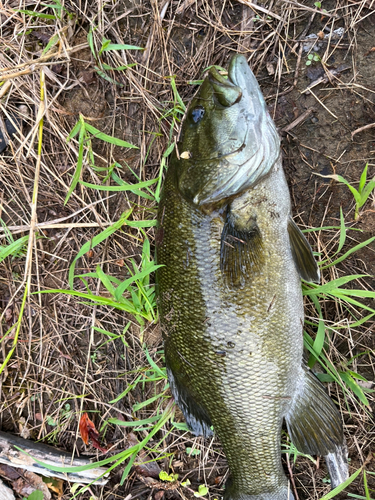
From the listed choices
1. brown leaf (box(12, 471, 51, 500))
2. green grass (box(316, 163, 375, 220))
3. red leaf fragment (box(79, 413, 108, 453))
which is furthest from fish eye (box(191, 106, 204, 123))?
brown leaf (box(12, 471, 51, 500))

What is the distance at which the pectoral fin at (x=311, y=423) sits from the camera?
2.40 meters

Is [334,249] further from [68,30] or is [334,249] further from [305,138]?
[68,30]

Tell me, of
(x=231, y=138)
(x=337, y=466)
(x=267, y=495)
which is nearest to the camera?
(x=231, y=138)

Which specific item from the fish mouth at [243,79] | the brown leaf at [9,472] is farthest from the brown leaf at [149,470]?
the fish mouth at [243,79]

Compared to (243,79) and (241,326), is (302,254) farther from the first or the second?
(243,79)

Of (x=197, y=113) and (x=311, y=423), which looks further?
(x=311, y=423)

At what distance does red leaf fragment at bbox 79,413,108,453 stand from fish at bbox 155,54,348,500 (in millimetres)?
1148

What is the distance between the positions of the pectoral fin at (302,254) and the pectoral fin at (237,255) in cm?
32

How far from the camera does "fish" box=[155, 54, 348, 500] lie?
6.93 feet

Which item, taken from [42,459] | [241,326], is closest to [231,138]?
[241,326]

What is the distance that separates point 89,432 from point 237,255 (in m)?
2.07

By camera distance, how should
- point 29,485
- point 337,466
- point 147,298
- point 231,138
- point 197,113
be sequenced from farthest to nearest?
1. point 29,485
2. point 147,298
3. point 337,466
4. point 197,113
5. point 231,138

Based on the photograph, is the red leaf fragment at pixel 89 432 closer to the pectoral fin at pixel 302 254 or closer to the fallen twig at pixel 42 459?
the fallen twig at pixel 42 459

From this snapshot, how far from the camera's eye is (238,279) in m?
2.14
